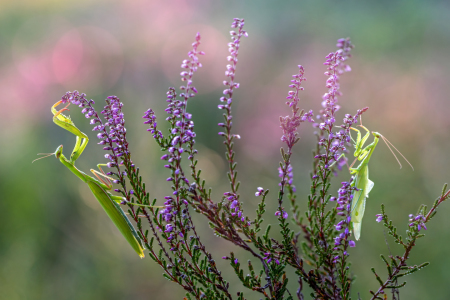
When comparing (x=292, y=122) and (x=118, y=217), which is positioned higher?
(x=292, y=122)

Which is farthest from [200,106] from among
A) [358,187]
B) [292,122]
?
[292,122]

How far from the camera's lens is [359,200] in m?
0.81

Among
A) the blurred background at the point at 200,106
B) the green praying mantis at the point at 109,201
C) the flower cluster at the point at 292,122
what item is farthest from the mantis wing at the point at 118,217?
the blurred background at the point at 200,106

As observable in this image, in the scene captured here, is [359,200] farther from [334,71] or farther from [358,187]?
[334,71]

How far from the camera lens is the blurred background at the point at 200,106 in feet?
6.95

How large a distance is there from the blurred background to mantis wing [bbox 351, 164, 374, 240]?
132 cm

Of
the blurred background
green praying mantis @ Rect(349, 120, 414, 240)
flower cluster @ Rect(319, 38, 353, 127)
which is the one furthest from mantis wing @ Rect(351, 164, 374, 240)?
the blurred background

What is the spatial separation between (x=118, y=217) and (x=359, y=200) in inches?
26.3

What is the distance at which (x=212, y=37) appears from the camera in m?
2.64

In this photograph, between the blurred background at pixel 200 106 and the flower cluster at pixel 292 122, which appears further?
the blurred background at pixel 200 106

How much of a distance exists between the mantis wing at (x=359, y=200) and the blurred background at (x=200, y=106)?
1319mm

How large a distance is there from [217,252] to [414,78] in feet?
6.27

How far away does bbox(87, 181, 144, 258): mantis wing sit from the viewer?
0.95 metres

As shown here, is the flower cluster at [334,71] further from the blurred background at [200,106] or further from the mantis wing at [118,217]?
the blurred background at [200,106]
